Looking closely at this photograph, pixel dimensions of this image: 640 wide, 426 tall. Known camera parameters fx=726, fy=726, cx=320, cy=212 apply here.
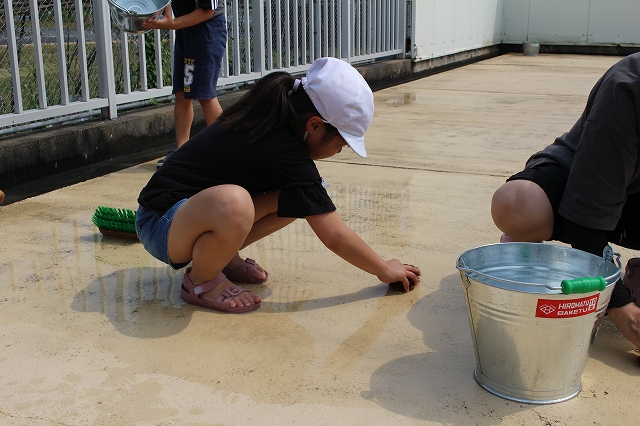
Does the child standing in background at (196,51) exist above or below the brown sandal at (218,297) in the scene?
above

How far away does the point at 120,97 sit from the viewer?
5.32 metres

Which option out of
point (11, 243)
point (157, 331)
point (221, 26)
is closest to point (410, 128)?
point (221, 26)

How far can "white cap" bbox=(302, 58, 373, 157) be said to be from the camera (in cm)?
232

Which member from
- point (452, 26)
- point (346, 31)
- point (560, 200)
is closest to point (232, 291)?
point (560, 200)

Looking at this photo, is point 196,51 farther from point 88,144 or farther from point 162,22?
point 88,144

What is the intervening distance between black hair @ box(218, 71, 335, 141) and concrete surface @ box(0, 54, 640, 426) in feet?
2.17

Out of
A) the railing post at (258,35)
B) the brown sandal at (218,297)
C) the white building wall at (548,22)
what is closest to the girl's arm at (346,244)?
the brown sandal at (218,297)

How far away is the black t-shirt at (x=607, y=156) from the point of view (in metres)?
2.10

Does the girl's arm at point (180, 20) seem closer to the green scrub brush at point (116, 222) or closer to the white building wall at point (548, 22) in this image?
the green scrub brush at point (116, 222)

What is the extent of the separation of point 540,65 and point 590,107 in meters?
10.4

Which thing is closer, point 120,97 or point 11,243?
point 11,243

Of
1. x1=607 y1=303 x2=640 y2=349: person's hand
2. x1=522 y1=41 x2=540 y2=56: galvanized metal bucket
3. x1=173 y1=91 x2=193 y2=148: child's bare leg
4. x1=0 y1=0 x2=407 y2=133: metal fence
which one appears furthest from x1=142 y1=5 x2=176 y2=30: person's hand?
x1=522 y1=41 x2=540 y2=56: galvanized metal bucket

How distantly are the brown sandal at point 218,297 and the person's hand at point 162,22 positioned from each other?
2128 millimetres

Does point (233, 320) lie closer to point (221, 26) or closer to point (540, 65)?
point (221, 26)
